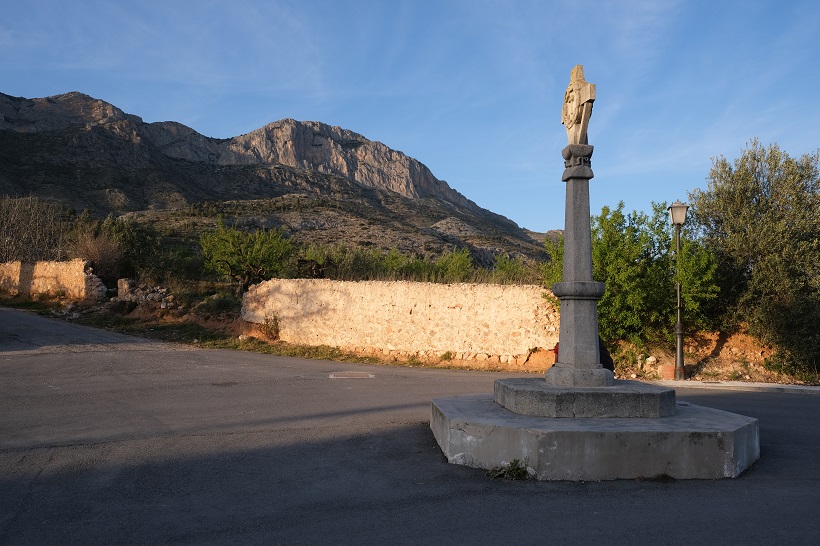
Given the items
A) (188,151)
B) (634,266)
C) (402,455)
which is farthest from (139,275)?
(188,151)

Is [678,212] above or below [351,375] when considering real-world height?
above

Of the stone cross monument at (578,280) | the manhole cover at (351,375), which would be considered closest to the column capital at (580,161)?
the stone cross monument at (578,280)

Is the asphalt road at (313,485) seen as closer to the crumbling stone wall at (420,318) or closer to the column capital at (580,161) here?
the column capital at (580,161)

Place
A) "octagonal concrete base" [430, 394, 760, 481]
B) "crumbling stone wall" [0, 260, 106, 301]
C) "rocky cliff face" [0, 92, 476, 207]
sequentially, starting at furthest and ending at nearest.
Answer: "rocky cliff face" [0, 92, 476, 207]
"crumbling stone wall" [0, 260, 106, 301]
"octagonal concrete base" [430, 394, 760, 481]

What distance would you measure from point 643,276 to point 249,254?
17.3 meters

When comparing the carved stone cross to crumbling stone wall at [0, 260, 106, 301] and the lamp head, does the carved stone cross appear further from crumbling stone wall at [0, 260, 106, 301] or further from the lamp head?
crumbling stone wall at [0, 260, 106, 301]

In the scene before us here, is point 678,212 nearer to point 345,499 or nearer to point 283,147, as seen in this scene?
point 345,499

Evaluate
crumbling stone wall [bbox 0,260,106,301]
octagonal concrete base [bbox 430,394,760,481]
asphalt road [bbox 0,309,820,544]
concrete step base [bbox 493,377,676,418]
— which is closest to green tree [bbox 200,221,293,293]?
crumbling stone wall [bbox 0,260,106,301]

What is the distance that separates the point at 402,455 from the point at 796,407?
24.3 feet

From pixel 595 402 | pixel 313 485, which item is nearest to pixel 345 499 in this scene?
pixel 313 485

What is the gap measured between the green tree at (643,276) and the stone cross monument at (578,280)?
803 centimetres

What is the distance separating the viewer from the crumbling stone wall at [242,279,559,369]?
51.7 ft

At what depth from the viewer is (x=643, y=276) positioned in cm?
1510

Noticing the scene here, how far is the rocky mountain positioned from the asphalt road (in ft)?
143
